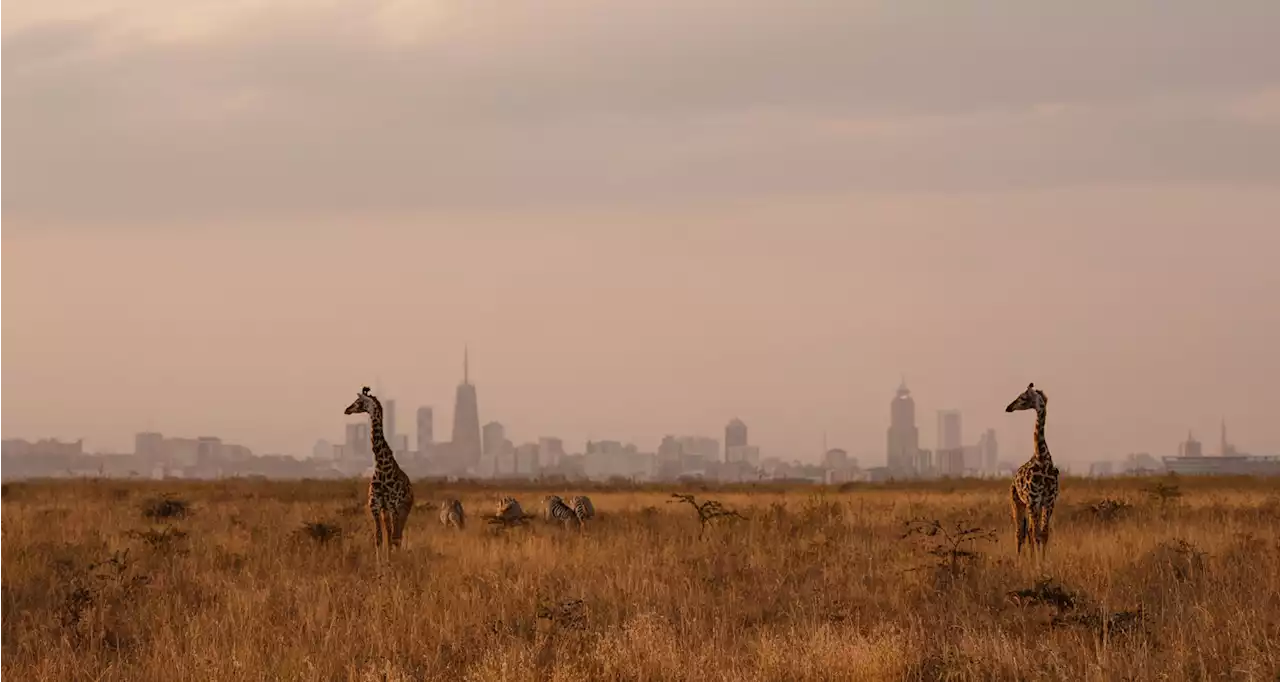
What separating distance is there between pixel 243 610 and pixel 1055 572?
9.06 meters

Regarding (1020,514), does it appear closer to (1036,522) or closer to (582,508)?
(1036,522)

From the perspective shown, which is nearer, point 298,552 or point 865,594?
point 865,594

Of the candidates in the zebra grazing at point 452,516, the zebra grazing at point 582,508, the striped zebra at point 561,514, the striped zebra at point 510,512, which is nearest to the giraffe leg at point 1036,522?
the striped zebra at point 561,514

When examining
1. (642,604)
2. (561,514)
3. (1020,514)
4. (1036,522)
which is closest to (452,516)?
(561,514)

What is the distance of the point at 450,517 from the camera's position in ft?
80.1

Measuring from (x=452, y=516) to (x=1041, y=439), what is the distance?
1107 centimetres

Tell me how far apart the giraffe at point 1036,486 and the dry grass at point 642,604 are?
1.28 feet

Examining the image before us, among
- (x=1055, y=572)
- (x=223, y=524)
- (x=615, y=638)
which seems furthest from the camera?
(x=223, y=524)

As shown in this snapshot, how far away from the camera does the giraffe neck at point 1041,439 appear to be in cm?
1842

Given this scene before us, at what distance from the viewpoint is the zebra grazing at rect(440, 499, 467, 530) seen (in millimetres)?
24189

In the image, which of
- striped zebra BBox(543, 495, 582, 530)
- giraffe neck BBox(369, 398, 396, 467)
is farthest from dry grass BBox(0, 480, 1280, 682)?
striped zebra BBox(543, 495, 582, 530)

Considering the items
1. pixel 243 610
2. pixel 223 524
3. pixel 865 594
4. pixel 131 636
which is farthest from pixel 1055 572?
pixel 223 524

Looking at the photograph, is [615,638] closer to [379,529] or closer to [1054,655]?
[1054,655]

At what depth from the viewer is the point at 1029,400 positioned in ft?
60.1
